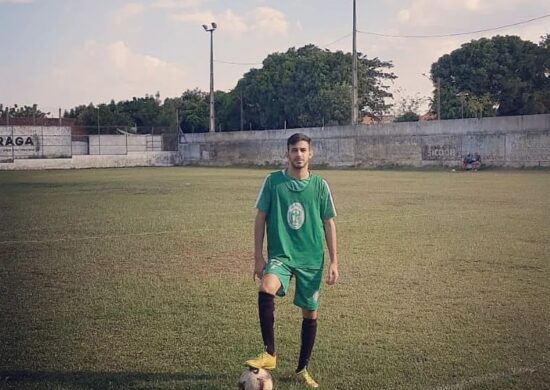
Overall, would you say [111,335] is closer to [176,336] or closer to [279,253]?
[176,336]

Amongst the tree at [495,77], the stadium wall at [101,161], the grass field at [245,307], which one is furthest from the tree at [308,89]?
the grass field at [245,307]

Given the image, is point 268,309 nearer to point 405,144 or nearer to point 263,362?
point 263,362

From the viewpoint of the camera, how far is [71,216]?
16.7 metres

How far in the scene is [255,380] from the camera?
462cm

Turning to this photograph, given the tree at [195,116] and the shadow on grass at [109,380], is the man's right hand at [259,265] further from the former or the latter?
the tree at [195,116]

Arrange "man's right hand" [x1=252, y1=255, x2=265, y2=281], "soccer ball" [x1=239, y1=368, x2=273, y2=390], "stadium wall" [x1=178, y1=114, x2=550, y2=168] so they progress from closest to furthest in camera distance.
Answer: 1. "soccer ball" [x1=239, y1=368, x2=273, y2=390]
2. "man's right hand" [x1=252, y1=255, x2=265, y2=281]
3. "stadium wall" [x1=178, y1=114, x2=550, y2=168]

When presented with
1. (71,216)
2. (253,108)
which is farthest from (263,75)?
(71,216)

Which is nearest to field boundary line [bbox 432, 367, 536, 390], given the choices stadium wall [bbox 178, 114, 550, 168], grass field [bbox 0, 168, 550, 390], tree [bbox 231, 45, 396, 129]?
grass field [bbox 0, 168, 550, 390]

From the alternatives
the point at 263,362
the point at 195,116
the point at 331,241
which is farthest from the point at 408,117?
the point at 263,362

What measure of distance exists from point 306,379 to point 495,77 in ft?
185

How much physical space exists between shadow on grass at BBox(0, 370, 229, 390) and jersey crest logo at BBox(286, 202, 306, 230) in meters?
1.25

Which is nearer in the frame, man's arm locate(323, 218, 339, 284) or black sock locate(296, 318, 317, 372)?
black sock locate(296, 318, 317, 372)

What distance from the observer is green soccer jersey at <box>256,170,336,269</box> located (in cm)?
506

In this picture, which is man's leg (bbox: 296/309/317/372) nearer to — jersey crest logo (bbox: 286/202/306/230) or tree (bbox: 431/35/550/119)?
jersey crest logo (bbox: 286/202/306/230)
